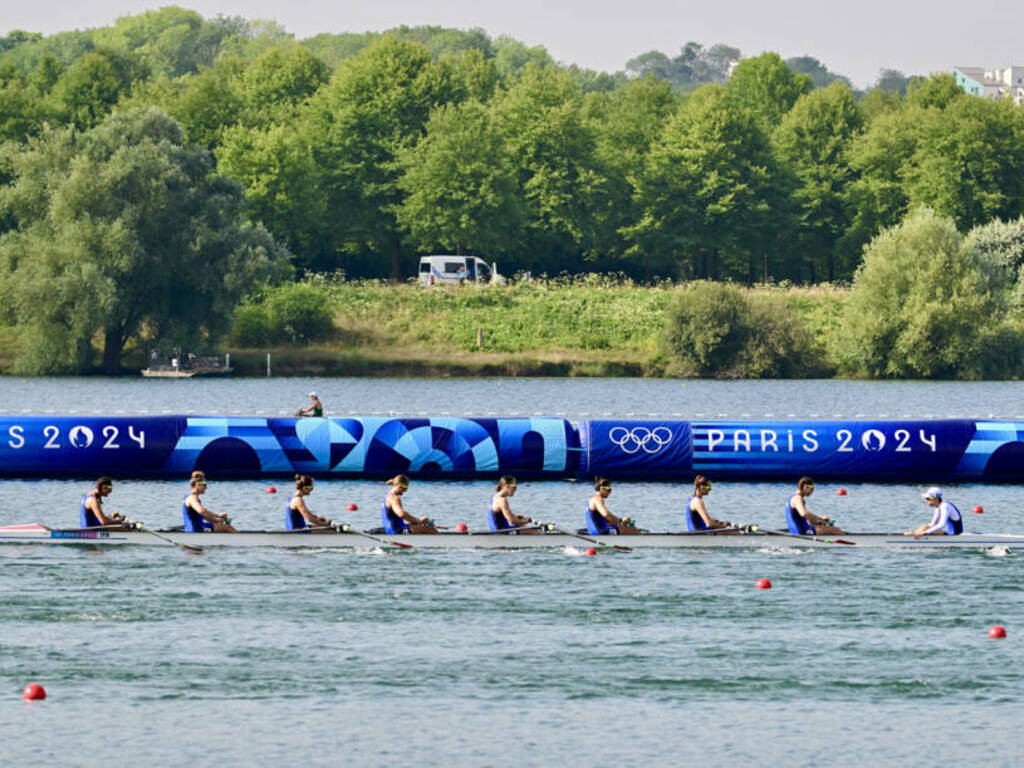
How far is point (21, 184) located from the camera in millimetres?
108750

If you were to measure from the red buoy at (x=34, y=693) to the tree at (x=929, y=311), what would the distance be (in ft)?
275

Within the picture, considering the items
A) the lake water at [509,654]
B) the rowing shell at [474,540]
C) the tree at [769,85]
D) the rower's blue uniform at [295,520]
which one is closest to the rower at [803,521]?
the rowing shell at [474,540]

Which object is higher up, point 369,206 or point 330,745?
point 369,206

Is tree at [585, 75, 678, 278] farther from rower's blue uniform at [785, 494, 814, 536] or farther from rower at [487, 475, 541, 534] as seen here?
rower at [487, 475, 541, 534]

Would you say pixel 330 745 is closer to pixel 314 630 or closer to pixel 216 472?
pixel 314 630

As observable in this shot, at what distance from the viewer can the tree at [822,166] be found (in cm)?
14138

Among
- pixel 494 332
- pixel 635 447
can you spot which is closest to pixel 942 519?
pixel 635 447

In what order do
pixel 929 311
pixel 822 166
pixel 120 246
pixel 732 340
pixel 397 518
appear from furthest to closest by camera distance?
pixel 822 166 → pixel 732 340 → pixel 929 311 → pixel 120 246 → pixel 397 518

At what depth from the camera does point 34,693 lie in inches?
1150

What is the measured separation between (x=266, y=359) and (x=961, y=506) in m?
68.6

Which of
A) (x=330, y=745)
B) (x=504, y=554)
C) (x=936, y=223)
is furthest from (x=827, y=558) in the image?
(x=936, y=223)

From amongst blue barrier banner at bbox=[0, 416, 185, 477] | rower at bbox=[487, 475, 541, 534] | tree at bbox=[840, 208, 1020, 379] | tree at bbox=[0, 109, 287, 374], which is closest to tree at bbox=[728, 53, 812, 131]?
tree at bbox=[840, 208, 1020, 379]

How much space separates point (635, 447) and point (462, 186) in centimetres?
7615

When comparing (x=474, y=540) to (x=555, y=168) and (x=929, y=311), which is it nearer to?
(x=929, y=311)
